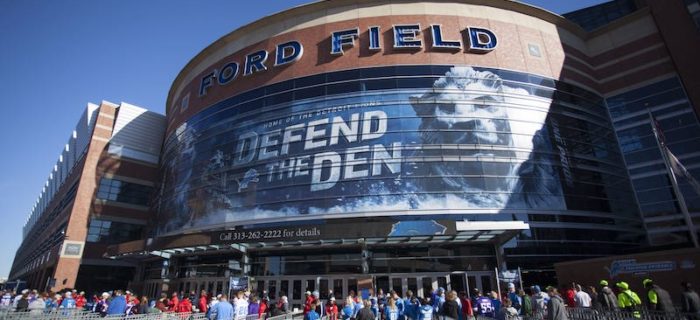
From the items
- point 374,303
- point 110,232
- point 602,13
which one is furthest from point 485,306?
point 602,13

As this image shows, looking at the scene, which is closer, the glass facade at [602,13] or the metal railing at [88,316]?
the metal railing at [88,316]

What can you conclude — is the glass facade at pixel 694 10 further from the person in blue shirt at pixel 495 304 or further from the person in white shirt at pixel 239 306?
the person in white shirt at pixel 239 306

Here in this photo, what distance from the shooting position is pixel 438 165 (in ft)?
87.9

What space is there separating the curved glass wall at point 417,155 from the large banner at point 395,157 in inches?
3.3

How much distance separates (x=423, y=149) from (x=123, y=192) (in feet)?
122

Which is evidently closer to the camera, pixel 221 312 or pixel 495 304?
pixel 221 312

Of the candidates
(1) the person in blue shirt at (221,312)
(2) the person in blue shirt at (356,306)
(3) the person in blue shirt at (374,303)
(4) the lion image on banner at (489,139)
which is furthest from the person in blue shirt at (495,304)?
(4) the lion image on banner at (489,139)

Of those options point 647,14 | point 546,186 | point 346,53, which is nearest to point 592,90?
point 647,14

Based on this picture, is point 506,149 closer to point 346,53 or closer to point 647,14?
point 346,53

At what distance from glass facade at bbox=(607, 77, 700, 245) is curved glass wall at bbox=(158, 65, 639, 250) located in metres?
1.29

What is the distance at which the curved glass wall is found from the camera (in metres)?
26.3

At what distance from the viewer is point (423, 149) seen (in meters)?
27.2

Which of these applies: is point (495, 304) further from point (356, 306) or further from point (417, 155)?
point (417, 155)

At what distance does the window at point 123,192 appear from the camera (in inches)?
1711
